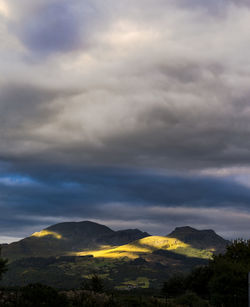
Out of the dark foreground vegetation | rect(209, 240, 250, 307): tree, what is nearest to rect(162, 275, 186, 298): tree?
the dark foreground vegetation

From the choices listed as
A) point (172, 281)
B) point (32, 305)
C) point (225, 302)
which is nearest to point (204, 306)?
point (225, 302)

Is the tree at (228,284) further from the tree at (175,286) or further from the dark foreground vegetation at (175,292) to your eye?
the tree at (175,286)

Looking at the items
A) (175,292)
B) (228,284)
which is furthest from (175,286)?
(228,284)

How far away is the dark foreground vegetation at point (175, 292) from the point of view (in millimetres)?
46250

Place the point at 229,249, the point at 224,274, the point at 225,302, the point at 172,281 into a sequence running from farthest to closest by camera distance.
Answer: the point at 172,281 → the point at 229,249 → the point at 224,274 → the point at 225,302

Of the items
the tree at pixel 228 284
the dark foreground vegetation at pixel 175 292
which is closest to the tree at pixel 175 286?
the dark foreground vegetation at pixel 175 292

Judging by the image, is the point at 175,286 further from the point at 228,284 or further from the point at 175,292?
the point at 228,284

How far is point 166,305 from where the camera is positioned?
2343 inches

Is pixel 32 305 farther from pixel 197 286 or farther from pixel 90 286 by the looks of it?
pixel 197 286

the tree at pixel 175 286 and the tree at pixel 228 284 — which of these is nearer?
the tree at pixel 228 284

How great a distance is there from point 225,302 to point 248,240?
3804 cm

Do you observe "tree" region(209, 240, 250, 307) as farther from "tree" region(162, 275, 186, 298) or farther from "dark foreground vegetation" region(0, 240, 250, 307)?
"tree" region(162, 275, 186, 298)

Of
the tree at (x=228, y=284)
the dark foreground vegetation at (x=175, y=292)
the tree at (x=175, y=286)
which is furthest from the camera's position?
the tree at (x=175, y=286)

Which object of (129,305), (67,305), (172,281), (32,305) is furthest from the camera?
(172,281)
